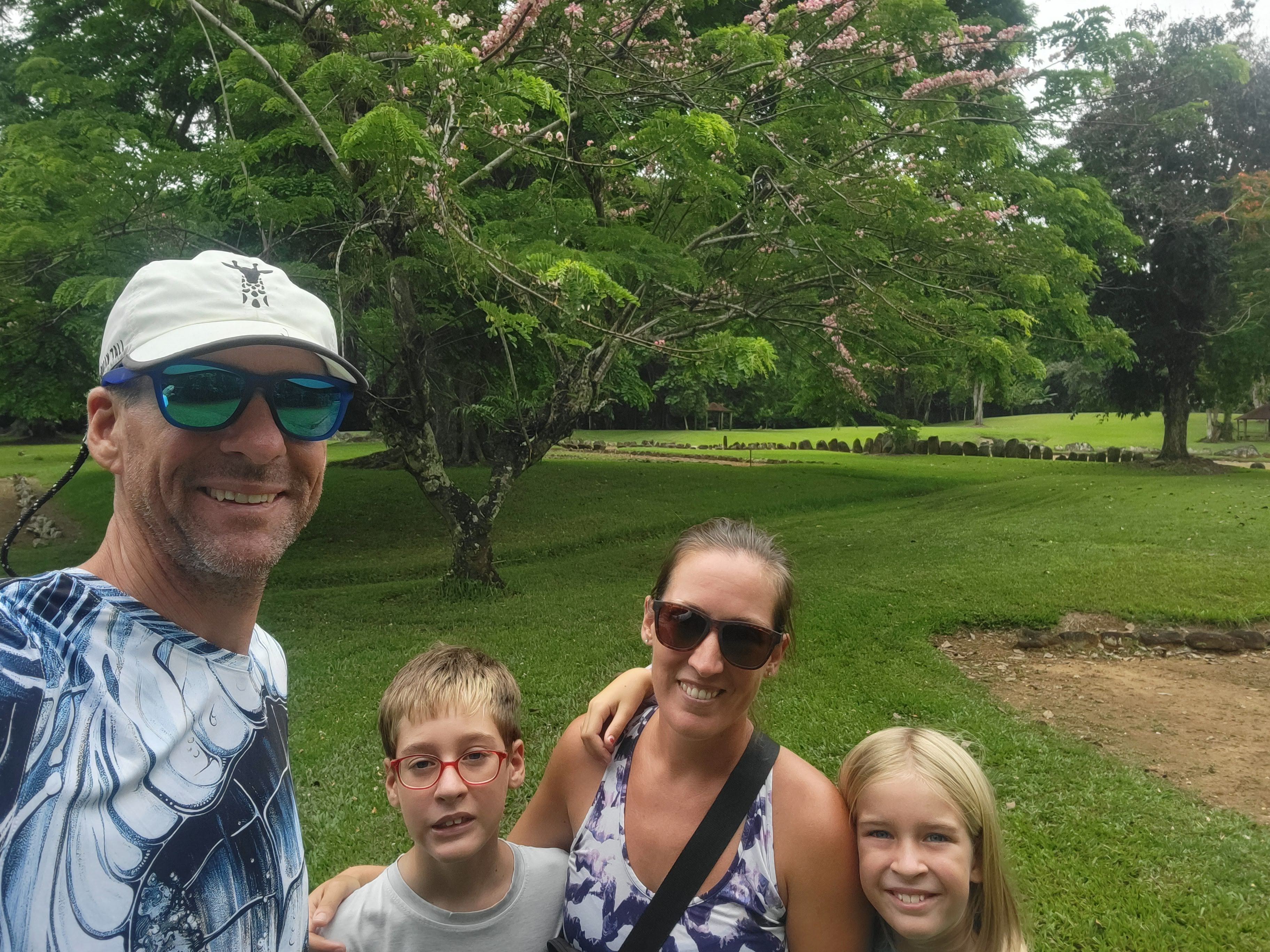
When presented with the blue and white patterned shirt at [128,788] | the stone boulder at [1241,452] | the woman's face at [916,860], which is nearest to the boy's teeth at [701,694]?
the woman's face at [916,860]

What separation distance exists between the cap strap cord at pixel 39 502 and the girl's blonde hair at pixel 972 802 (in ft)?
5.82

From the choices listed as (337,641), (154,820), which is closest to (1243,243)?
(337,641)

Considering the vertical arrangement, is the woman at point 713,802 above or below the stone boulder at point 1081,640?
above

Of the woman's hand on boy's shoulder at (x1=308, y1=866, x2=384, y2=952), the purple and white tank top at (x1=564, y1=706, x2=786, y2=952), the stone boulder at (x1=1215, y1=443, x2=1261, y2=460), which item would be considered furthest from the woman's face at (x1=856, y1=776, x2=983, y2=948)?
the stone boulder at (x1=1215, y1=443, x2=1261, y2=460)

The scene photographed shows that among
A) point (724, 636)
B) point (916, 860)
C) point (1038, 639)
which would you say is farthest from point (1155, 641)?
point (724, 636)

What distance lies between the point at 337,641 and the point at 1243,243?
75.2 ft

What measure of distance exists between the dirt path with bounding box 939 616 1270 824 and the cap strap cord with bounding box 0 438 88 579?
19.5ft

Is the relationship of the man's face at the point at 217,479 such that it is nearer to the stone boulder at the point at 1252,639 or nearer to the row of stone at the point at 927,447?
the stone boulder at the point at 1252,639

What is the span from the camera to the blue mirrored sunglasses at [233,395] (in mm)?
1418

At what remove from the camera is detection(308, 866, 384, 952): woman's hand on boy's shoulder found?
1.80 meters

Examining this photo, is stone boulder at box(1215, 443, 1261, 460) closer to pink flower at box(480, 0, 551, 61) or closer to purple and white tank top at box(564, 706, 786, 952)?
pink flower at box(480, 0, 551, 61)

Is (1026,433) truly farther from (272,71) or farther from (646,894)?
(646,894)

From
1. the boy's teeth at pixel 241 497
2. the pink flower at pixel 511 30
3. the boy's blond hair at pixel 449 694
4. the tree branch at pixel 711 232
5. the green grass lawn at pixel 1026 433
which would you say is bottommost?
the green grass lawn at pixel 1026 433

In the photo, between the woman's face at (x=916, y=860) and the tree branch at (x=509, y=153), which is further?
the tree branch at (x=509, y=153)
